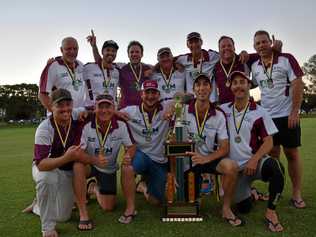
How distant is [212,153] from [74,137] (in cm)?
181

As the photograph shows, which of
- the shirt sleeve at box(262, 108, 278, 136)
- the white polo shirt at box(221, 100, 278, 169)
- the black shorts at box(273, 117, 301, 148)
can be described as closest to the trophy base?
the white polo shirt at box(221, 100, 278, 169)

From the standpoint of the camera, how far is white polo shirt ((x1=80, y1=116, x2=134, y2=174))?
5332mm

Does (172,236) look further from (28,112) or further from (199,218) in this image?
(28,112)

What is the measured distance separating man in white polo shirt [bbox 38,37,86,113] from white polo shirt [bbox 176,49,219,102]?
1.69 meters

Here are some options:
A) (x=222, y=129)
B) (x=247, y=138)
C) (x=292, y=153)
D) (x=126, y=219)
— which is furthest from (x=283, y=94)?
(x=126, y=219)

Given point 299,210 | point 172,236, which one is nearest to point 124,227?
point 172,236

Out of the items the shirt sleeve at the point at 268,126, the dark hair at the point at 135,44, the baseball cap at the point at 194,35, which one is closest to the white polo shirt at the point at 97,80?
the dark hair at the point at 135,44

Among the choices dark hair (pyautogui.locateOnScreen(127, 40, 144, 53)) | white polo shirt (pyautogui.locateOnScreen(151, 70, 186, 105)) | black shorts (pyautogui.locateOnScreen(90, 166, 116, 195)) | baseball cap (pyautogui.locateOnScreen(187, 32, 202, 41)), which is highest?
baseball cap (pyautogui.locateOnScreen(187, 32, 202, 41))

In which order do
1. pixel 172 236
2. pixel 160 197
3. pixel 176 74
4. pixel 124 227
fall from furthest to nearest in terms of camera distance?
pixel 176 74 → pixel 160 197 → pixel 124 227 → pixel 172 236

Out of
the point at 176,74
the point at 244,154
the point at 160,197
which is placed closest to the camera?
the point at 244,154

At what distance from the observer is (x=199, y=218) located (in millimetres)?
5082

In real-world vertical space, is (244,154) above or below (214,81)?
below

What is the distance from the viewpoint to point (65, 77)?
232 inches

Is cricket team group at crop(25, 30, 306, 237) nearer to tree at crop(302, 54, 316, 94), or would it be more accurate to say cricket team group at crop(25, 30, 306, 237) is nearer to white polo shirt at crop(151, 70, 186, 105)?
white polo shirt at crop(151, 70, 186, 105)
